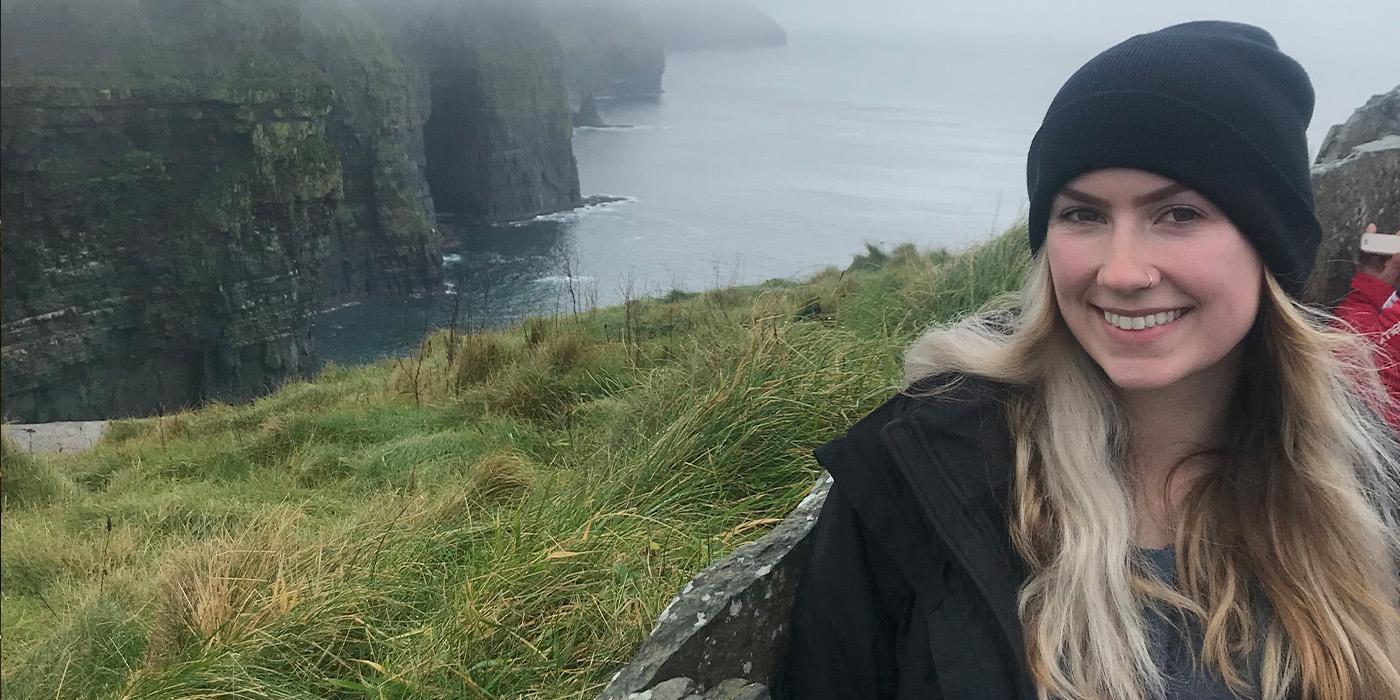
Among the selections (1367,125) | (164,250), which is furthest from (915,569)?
(164,250)

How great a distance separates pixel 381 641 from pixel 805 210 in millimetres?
52289

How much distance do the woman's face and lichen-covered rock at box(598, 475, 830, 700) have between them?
796 millimetres

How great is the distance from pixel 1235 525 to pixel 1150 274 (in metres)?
0.49

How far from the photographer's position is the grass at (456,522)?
248 centimetres

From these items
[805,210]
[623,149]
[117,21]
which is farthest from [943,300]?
[623,149]

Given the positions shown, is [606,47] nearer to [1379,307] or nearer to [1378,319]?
[1379,307]

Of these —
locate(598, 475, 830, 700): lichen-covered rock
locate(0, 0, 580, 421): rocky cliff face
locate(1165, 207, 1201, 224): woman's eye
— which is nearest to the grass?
locate(598, 475, 830, 700): lichen-covered rock

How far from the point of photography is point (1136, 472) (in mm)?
1643

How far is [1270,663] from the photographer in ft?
4.53

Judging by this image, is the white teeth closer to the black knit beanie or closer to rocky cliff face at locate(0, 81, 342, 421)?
the black knit beanie

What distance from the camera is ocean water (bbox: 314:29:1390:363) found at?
89.4 ft

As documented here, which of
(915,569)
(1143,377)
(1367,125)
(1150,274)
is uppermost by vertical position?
(1367,125)

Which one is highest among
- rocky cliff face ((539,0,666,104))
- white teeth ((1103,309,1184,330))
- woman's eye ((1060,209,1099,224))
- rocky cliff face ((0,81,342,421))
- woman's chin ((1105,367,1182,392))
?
rocky cliff face ((539,0,666,104))

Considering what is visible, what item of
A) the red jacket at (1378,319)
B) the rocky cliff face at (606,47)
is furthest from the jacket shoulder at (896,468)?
the rocky cliff face at (606,47)
